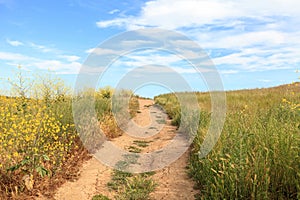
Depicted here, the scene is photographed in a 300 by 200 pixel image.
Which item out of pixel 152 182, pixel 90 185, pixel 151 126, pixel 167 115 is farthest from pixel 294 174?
pixel 167 115

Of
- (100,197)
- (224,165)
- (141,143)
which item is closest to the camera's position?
(224,165)

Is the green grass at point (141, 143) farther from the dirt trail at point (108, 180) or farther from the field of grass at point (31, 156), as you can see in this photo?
the field of grass at point (31, 156)

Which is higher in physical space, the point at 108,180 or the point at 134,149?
the point at 134,149

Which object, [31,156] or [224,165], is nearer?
[224,165]

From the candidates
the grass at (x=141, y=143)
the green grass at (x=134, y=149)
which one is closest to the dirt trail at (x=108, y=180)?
the green grass at (x=134, y=149)

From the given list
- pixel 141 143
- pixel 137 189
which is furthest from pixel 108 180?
pixel 141 143

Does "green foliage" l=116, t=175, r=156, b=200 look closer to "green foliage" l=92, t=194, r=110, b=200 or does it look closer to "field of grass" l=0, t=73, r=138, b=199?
"green foliage" l=92, t=194, r=110, b=200

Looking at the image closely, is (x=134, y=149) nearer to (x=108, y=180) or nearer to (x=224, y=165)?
(x=108, y=180)

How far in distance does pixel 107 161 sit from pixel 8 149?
2.46 metres

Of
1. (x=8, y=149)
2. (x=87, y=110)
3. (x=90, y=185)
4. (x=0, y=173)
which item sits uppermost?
(x=87, y=110)

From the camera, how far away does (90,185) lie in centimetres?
566

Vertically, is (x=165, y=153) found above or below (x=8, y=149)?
below

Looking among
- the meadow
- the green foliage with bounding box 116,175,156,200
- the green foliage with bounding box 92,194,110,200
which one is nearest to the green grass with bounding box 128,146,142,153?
the meadow

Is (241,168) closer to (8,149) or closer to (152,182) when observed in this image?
(152,182)
